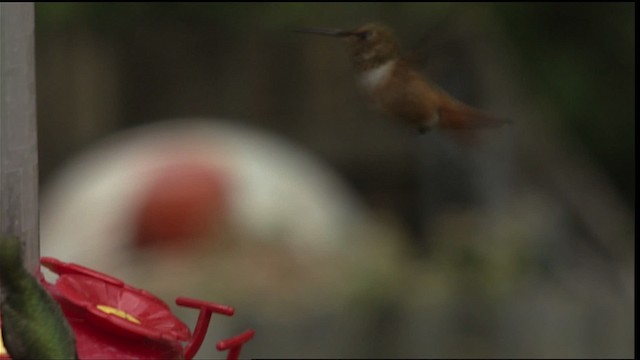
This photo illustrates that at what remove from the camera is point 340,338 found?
475 cm

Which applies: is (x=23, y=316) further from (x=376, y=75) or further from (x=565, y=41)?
(x=565, y=41)

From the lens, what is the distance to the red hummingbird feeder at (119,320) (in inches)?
72.3

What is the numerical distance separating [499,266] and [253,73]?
7.98 ft

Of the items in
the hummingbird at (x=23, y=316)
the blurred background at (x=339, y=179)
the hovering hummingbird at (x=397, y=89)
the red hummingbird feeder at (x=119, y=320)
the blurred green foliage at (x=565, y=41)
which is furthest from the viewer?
the blurred green foliage at (x=565, y=41)

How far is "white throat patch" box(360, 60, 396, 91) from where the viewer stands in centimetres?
230

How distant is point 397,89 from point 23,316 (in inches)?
35.0

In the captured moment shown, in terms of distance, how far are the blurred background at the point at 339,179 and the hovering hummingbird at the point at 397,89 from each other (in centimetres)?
193

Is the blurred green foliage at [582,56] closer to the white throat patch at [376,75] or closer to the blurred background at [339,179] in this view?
the blurred background at [339,179]

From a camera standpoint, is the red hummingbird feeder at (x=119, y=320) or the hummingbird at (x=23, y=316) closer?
the hummingbird at (x=23, y=316)

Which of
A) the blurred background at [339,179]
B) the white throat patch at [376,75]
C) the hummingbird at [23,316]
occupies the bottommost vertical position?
the hummingbird at [23,316]

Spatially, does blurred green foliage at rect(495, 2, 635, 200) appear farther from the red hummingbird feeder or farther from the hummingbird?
the hummingbird

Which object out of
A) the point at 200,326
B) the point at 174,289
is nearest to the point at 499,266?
the point at 174,289

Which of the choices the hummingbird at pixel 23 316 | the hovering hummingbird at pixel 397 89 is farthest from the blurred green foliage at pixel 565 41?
the hummingbird at pixel 23 316

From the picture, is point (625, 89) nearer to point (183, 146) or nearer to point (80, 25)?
point (183, 146)
